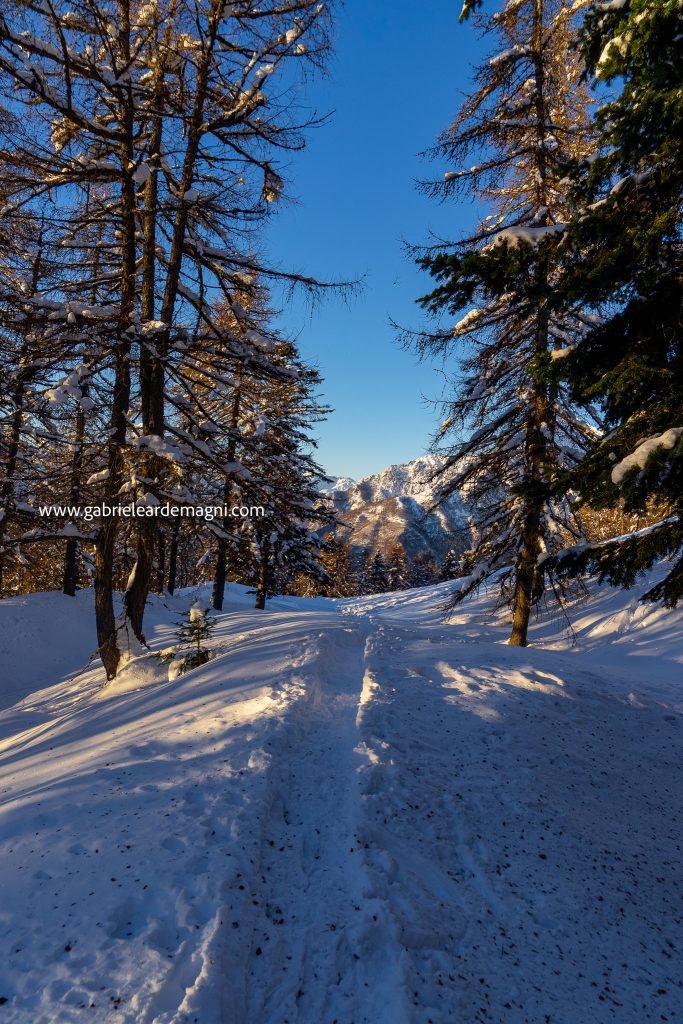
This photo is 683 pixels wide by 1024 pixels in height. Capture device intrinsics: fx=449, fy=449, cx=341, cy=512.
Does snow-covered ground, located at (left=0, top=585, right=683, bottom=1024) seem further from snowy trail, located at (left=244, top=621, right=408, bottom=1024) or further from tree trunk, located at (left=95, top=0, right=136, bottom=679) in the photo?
tree trunk, located at (left=95, top=0, right=136, bottom=679)

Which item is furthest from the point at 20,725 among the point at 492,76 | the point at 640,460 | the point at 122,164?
the point at 492,76

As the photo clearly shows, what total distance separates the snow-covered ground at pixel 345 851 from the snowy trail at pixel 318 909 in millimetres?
14

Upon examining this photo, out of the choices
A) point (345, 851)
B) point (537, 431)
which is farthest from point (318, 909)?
point (537, 431)

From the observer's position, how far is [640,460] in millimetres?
3898

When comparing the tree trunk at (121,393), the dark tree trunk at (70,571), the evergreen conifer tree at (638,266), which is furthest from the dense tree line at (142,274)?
the dark tree trunk at (70,571)

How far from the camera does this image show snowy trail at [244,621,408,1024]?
8.13 ft

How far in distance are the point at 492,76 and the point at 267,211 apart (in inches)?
240

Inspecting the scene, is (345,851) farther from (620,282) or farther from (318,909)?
(620,282)

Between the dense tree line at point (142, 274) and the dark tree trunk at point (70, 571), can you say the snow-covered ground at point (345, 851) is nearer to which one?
the dense tree line at point (142, 274)

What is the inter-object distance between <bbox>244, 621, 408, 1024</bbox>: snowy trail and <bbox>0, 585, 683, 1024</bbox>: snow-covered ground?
1 cm

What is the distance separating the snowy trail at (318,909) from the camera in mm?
2477

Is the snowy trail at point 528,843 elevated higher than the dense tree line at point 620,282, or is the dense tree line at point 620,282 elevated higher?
the dense tree line at point 620,282

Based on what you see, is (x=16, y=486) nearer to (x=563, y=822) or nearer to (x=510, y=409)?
(x=510, y=409)

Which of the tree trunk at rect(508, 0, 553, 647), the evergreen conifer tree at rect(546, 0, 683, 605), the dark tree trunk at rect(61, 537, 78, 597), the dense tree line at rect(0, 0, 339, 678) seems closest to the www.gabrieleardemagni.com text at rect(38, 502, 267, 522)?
the dense tree line at rect(0, 0, 339, 678)
